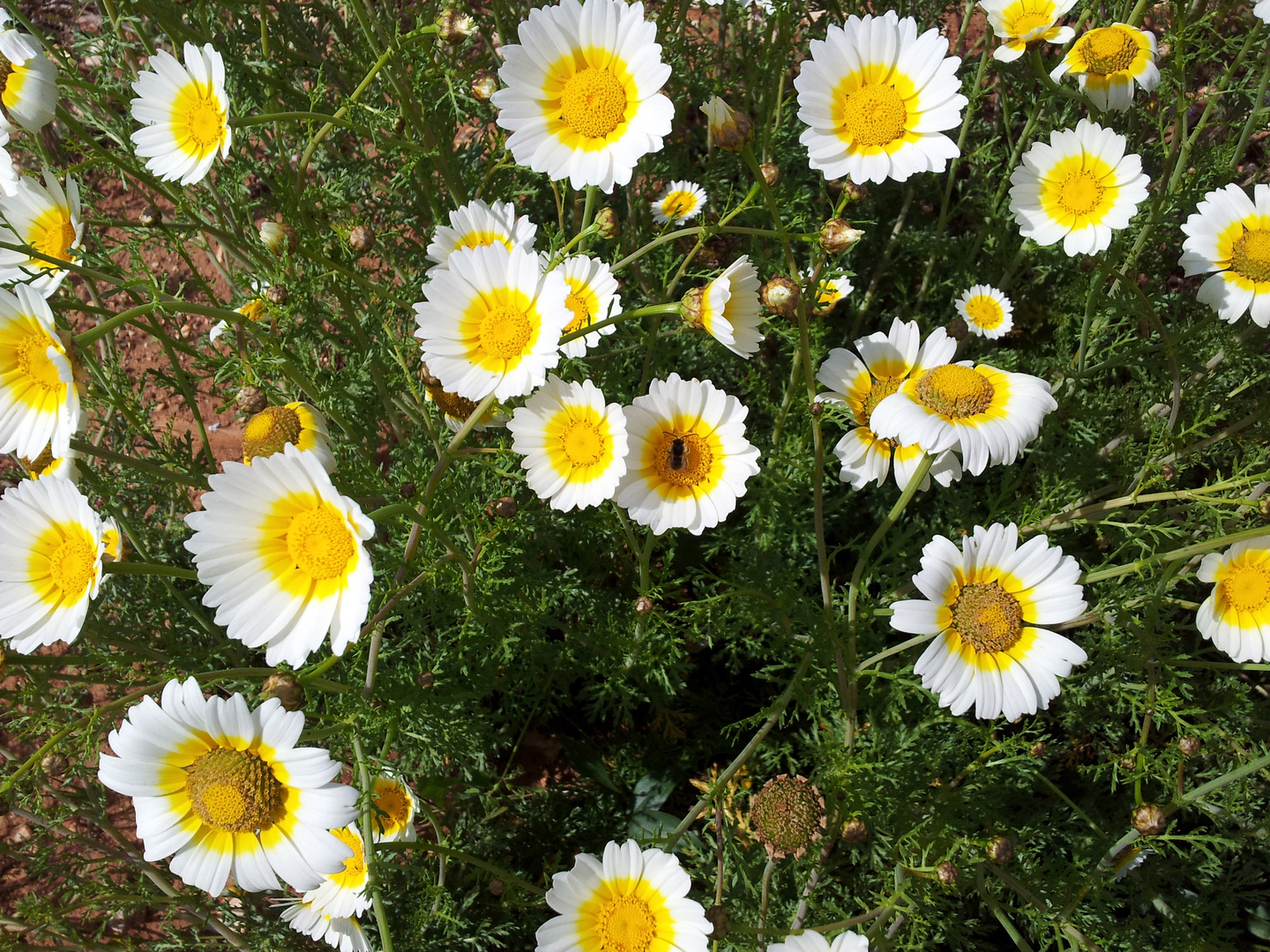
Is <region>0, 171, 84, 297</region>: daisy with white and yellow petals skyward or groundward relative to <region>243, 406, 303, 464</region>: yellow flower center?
skyward

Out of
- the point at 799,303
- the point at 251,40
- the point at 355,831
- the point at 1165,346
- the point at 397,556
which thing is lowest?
the point at 355,831

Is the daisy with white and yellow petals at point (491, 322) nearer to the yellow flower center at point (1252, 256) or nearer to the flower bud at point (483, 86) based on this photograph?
the flower bud at point (483, 86)

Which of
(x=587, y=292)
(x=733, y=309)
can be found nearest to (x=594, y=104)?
(x=587, y=292)

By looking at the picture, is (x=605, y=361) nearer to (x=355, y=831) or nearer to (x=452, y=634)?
(x=452, y=634)

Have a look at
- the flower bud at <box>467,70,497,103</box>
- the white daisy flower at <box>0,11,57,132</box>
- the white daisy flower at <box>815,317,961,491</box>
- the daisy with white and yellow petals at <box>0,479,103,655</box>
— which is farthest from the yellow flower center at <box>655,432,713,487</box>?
the white daisy flower at <box>0,11,57,132</box>

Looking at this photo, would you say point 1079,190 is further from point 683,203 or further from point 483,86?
point 483,86

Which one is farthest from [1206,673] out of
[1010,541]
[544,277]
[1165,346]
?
[544,277]

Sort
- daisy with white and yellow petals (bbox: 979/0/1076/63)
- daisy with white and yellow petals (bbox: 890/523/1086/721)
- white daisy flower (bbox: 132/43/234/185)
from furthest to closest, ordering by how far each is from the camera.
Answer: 1. daisy with white and yellow petals (bbox: 979/0/1076/63)
2. white daisy flower (bbox: 132/43/234/185)
3. daisy with white and yellow petals (bbox: 890/523/1086/721)

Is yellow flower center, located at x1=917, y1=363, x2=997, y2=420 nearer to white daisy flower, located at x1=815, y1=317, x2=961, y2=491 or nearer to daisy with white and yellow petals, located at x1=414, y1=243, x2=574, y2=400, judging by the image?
white daisy flower, located at x1=815, y1=317, x2=961, y2=491
